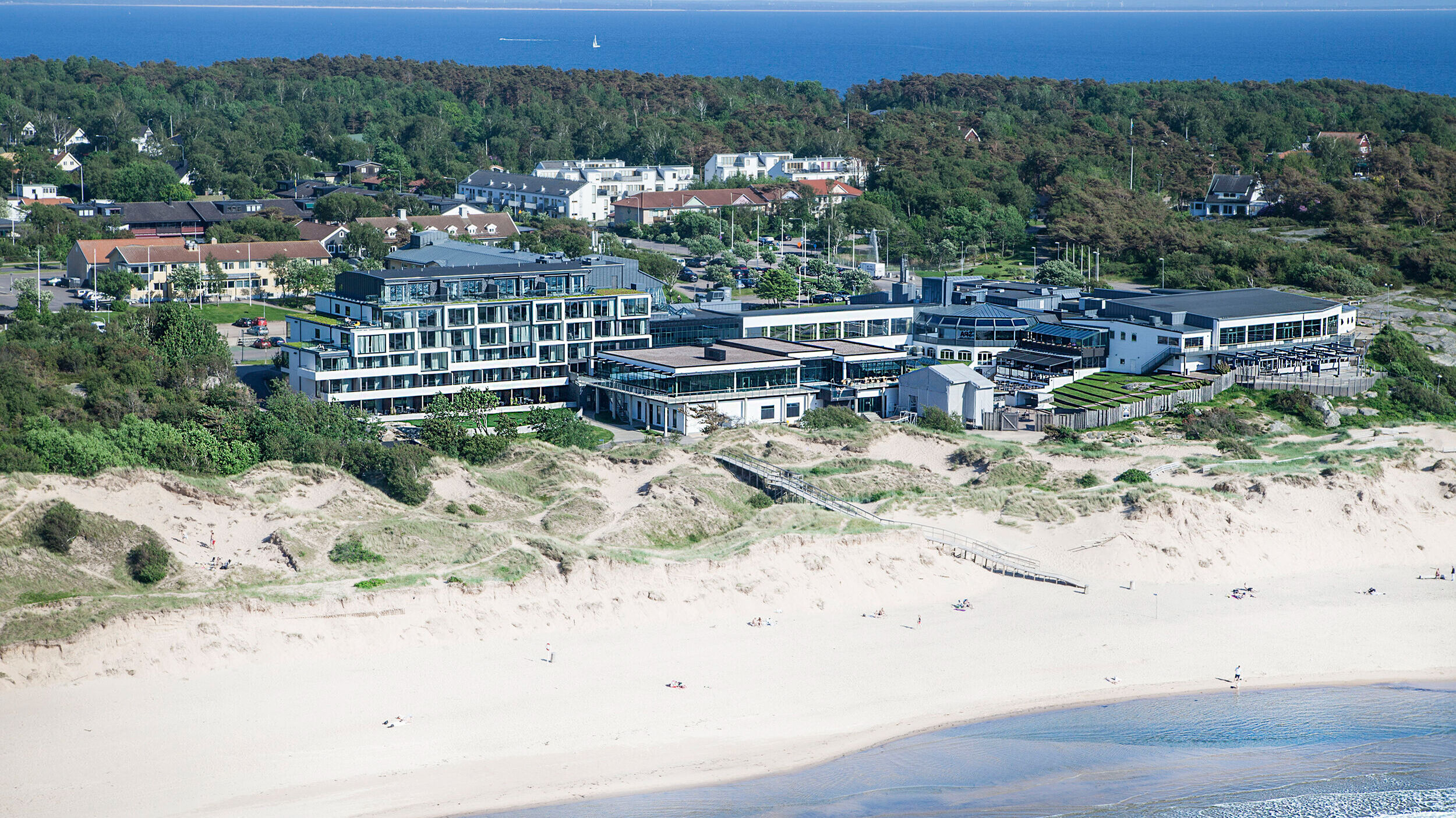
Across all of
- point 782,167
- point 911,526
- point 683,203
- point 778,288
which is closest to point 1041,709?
point 911,526

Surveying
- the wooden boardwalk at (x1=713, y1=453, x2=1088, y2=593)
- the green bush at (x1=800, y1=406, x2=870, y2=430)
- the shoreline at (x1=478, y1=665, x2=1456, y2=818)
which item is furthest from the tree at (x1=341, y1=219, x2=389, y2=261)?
the shoreline at (x1=478, y1=665, x2=1456, y2=818)

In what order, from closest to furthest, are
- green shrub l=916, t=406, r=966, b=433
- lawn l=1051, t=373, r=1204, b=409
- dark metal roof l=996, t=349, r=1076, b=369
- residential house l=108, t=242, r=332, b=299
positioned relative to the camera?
green shrub l=916, t=406, r=966, b=433 → lawn l=1051, t=373, r=1204, b=409 → dark metal roof l=996, t=349, r=1076, b=369 → residential house l=108, t=242, r=332, b=299

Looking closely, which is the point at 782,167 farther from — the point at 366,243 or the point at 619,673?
the point at 619,673

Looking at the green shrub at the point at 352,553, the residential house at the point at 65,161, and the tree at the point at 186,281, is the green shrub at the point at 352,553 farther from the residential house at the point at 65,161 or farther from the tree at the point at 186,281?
the residential house at the point at 65,161

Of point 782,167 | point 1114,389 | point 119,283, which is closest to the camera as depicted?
point 1114,389

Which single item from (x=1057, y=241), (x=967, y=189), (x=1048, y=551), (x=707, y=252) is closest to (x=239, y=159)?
(x=707, y=252)

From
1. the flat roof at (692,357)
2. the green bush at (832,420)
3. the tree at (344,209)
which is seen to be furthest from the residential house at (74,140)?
the green bush at (832,420)

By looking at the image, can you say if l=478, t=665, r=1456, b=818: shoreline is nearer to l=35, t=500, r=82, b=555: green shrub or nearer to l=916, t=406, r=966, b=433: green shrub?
l=35, t=500, r=82, b=555: green shrub
